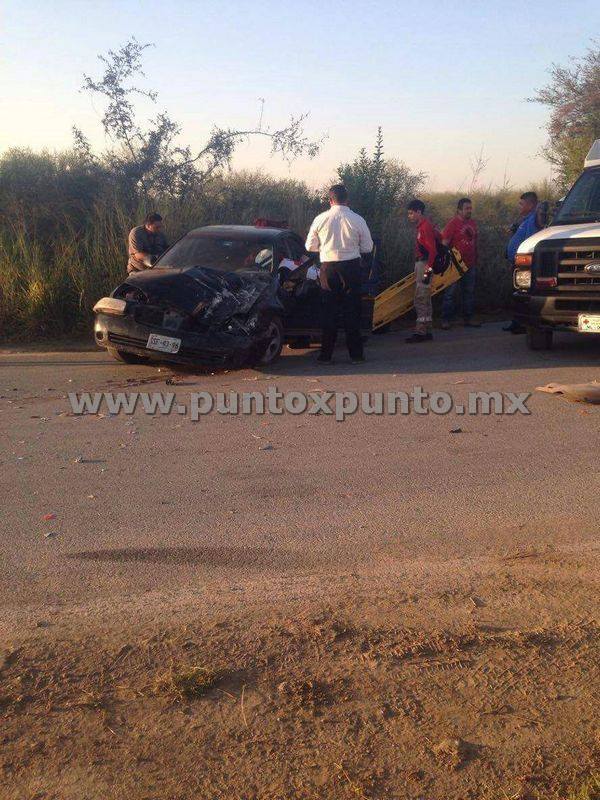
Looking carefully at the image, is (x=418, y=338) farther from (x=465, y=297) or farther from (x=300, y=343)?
(x=465, y=297)

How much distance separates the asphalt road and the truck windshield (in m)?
3.25

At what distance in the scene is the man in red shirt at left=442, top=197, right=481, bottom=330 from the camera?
44.7 feet

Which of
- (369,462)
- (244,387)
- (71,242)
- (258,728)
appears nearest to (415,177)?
(71,242)

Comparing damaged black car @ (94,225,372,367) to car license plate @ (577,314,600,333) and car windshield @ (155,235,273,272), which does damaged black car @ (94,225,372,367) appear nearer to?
car windshield @ (155,235,273,272)

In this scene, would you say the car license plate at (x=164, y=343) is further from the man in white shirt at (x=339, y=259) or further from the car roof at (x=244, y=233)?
the car roof at (x=244, y=233)

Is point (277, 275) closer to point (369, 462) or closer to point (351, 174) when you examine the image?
point (369, 462)

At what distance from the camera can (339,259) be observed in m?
10.3

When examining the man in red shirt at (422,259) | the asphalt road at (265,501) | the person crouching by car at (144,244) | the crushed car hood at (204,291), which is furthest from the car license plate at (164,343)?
the man in red shirt at (422,259)

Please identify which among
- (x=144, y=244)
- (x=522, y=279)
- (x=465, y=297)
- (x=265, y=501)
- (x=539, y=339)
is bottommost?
(x=265, y=501)

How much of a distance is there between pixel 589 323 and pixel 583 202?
2.10 m

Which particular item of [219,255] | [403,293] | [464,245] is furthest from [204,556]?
[464,245]

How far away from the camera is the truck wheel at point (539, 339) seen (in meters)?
11.3

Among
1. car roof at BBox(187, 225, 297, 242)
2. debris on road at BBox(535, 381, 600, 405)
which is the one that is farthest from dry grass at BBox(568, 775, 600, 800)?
car roof at BBox(187, 225, 297, 242)

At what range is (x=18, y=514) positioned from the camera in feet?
17.3
